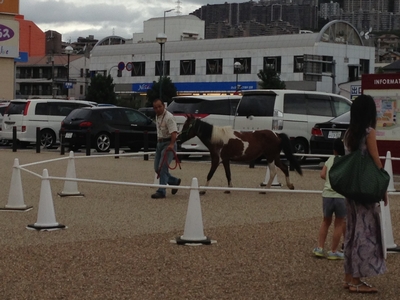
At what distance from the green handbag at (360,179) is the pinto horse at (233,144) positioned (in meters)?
7.82

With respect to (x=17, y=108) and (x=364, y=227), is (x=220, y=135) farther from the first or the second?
(x=17, y=108)

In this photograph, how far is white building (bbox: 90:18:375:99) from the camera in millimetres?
75750

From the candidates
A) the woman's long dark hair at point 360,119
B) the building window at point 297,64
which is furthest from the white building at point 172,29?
the woman's long dark hair at point 360,119

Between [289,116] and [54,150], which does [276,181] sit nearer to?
[289,116]

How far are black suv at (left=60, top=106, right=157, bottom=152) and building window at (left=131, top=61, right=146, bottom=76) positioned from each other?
60903 mm

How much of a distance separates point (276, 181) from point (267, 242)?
6606mm

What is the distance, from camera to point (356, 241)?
24.5 feet

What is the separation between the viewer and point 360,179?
7.23 m

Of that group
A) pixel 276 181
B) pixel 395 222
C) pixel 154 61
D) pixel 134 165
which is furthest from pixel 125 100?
pixel 395 222

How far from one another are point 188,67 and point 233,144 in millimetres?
69791

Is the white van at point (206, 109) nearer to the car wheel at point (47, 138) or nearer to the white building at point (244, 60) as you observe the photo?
the car wheel at point (47, 138)

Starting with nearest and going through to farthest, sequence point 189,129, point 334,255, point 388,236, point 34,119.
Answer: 1. point 334,255
2. point 388,236
3. point 189,129
4. point 34,119

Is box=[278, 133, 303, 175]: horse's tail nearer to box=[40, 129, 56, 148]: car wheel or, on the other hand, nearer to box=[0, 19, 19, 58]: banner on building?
box=[40, 129, 56, 148]: car wheel

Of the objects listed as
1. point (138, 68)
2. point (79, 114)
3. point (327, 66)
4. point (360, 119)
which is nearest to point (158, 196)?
point (360, 119)
